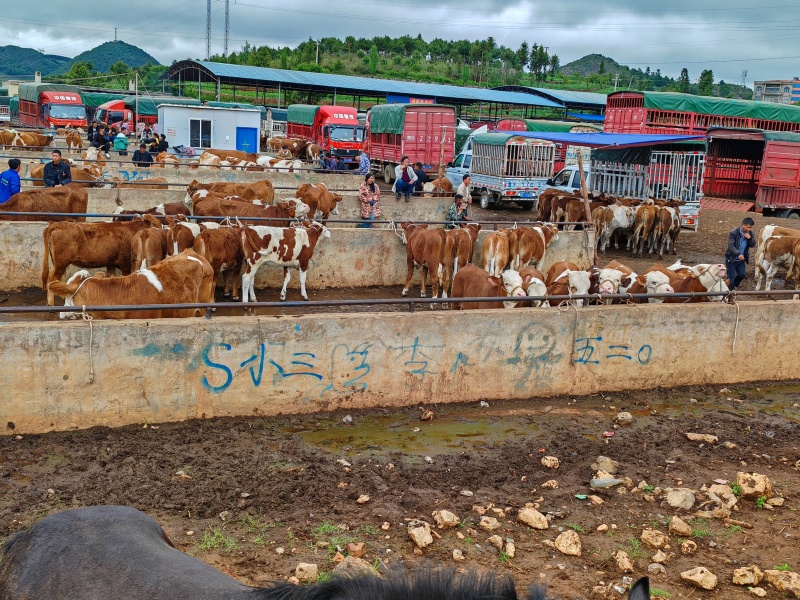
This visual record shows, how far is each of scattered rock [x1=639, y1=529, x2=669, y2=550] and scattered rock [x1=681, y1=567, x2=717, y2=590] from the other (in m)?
0.50

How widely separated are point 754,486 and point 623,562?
Answer: 200 centimetres

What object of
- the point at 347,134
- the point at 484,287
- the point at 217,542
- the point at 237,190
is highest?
the point at 347,134

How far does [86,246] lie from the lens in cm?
1254

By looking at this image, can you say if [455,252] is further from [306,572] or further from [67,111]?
[67,111]

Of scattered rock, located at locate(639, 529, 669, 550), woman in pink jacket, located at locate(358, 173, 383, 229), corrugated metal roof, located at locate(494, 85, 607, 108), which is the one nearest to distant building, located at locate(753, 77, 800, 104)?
corrugated metal roof, located at locate(494, 85, 607, 108)

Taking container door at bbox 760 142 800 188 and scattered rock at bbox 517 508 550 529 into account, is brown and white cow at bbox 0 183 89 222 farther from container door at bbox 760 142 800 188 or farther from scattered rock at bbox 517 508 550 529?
container door at bbox 760 142 800 188

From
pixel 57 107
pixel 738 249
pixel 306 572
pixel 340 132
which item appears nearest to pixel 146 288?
pixel 306 572

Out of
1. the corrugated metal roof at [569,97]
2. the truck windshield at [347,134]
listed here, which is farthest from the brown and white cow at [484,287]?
the corrugated metal roof at [569,97]

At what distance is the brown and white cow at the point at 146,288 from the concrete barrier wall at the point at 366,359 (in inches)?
60.8

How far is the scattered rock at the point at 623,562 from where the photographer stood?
5.43m

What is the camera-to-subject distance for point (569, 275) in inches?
488

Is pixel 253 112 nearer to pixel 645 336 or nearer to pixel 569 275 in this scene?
pixel 569 275

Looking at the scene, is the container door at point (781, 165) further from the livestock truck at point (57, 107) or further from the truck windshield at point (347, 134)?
the livestock truck at point (57, 107)

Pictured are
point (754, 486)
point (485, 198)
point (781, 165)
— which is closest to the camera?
point (754, 486)
